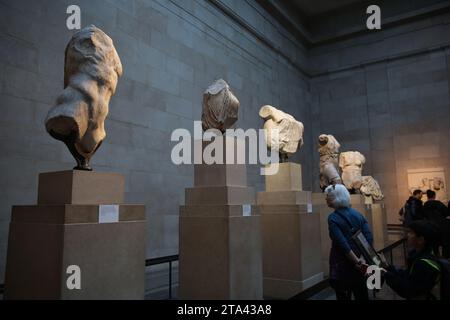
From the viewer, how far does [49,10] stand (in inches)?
240

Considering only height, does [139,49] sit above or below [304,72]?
below

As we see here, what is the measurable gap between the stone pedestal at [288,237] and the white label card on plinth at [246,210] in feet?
4.34

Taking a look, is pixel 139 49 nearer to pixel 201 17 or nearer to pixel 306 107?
pixel 201 17

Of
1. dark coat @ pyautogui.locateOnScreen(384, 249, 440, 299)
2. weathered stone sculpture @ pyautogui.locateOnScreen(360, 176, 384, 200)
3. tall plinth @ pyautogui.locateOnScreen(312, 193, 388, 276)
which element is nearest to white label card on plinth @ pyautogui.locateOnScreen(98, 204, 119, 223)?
dark coat @ pyautogui.locateOnScreen(384, 249, 440, 299)

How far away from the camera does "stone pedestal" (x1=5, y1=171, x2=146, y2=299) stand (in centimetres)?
283

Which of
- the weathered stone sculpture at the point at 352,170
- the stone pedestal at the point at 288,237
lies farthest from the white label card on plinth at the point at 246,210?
the weathered stone sculpture at the point at 352,170

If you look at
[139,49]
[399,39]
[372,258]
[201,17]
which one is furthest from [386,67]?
[372,258]

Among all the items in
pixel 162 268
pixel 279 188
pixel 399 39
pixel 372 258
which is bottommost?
pixel 162 268

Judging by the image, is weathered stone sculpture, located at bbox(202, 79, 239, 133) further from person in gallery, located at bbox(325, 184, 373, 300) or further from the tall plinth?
the tall plinth

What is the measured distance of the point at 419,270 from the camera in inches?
101

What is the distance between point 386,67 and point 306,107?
352 cm

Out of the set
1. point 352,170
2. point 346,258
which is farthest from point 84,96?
point 352,170

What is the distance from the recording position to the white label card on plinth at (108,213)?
305 centimetres
